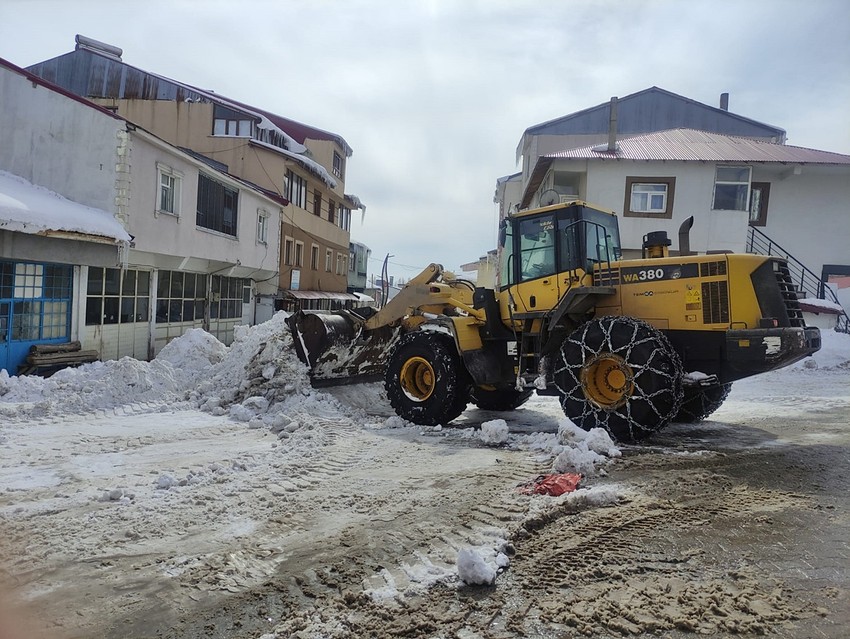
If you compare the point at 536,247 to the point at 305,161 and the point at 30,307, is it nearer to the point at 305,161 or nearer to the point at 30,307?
the point at 30,307

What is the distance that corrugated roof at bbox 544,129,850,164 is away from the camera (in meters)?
20.1

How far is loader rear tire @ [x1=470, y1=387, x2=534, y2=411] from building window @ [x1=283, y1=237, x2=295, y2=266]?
16.2 meters

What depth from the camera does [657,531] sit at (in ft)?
13.5

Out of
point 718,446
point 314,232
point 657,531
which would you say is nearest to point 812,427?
point 718,446

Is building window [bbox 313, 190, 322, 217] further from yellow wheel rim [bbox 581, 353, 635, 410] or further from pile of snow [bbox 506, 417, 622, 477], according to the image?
pile of snow [bbox 506, 417, 622, 477]

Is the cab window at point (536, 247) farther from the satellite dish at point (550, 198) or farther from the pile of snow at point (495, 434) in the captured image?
the pile of snow at point (495, 434)

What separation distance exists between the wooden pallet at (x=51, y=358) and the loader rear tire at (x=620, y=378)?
996 centimetres

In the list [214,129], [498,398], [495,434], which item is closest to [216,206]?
[214,129]

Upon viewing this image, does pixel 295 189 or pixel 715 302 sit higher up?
pixel 295 189

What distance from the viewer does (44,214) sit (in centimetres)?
1056

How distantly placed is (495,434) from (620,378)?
1.62 m

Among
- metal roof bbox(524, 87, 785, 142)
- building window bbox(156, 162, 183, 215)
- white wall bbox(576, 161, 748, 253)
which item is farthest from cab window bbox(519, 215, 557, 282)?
metal roof bbox(524, 87, 785, 142)

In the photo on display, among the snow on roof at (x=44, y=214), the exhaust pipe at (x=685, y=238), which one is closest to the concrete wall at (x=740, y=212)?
the exhaust pipe at (x=685, y=238)

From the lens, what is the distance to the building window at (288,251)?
2408 centimetres
